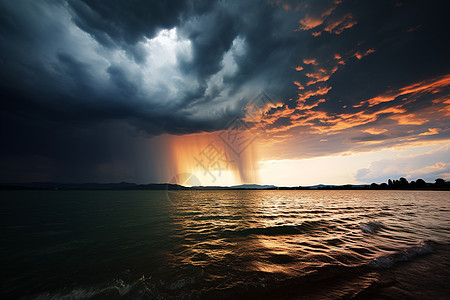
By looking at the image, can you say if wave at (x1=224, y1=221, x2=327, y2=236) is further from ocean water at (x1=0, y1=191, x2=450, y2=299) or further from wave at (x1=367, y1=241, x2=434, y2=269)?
wave at (x1=367, y1=241, x2=434, y2=269)

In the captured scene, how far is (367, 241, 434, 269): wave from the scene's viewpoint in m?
7.83

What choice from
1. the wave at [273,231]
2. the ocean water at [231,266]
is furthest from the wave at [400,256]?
the wave at [273,231]

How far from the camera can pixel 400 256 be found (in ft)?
28.4

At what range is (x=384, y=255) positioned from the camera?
8.75 metres

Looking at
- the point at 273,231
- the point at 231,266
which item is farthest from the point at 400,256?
the point at 231,266

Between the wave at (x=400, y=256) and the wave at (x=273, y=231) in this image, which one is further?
the wave at (x=273, y=231)

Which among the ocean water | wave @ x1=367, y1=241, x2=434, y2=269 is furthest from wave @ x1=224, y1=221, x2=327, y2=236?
wave @ x1=367, y1=241, x2=434, y2=269

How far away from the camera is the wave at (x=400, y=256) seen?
7.83 metres

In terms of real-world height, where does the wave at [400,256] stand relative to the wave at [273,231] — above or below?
above

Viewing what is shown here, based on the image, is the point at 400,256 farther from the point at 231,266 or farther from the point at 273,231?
the point at 231,266

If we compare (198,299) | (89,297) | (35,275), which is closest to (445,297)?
(198,299)

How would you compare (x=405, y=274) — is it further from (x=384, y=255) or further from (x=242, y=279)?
(x=242, y=279)

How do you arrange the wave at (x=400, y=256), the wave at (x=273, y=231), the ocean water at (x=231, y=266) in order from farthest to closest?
the wave at (x=273, y=231) < the wave at (x=400, y=256) < the ocean water at (x=231, y=266)

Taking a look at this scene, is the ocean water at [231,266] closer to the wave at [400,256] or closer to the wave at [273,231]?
the wave at [400,256]
